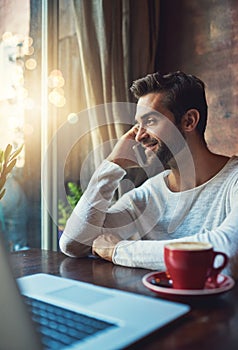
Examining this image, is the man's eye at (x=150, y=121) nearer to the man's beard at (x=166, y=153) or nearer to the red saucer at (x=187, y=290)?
the man's beard at (x=166, y=153)

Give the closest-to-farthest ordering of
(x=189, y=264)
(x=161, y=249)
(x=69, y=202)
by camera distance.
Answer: (x=189, y=264) < (x=161, y=249) < (x=69, y=202)

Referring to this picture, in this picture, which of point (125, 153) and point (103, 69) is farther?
point (103, 69)

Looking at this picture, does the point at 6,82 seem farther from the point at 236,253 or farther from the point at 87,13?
the point at 236,253

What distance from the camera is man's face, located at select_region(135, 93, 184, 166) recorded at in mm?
1411

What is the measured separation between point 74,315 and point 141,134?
0.83m

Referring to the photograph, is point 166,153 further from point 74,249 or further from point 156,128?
point 74,249

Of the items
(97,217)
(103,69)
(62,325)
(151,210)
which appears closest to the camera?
(62,325)

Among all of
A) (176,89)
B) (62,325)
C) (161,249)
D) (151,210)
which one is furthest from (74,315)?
(176,89)

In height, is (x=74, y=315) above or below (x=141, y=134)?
below

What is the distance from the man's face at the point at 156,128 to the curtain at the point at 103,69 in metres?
0.65

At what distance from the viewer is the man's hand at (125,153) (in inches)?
55.9

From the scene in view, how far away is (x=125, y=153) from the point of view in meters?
1.43

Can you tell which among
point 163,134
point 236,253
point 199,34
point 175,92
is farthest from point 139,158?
point 199,34

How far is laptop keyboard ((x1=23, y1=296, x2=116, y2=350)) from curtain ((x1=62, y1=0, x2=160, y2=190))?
54.9 inches
